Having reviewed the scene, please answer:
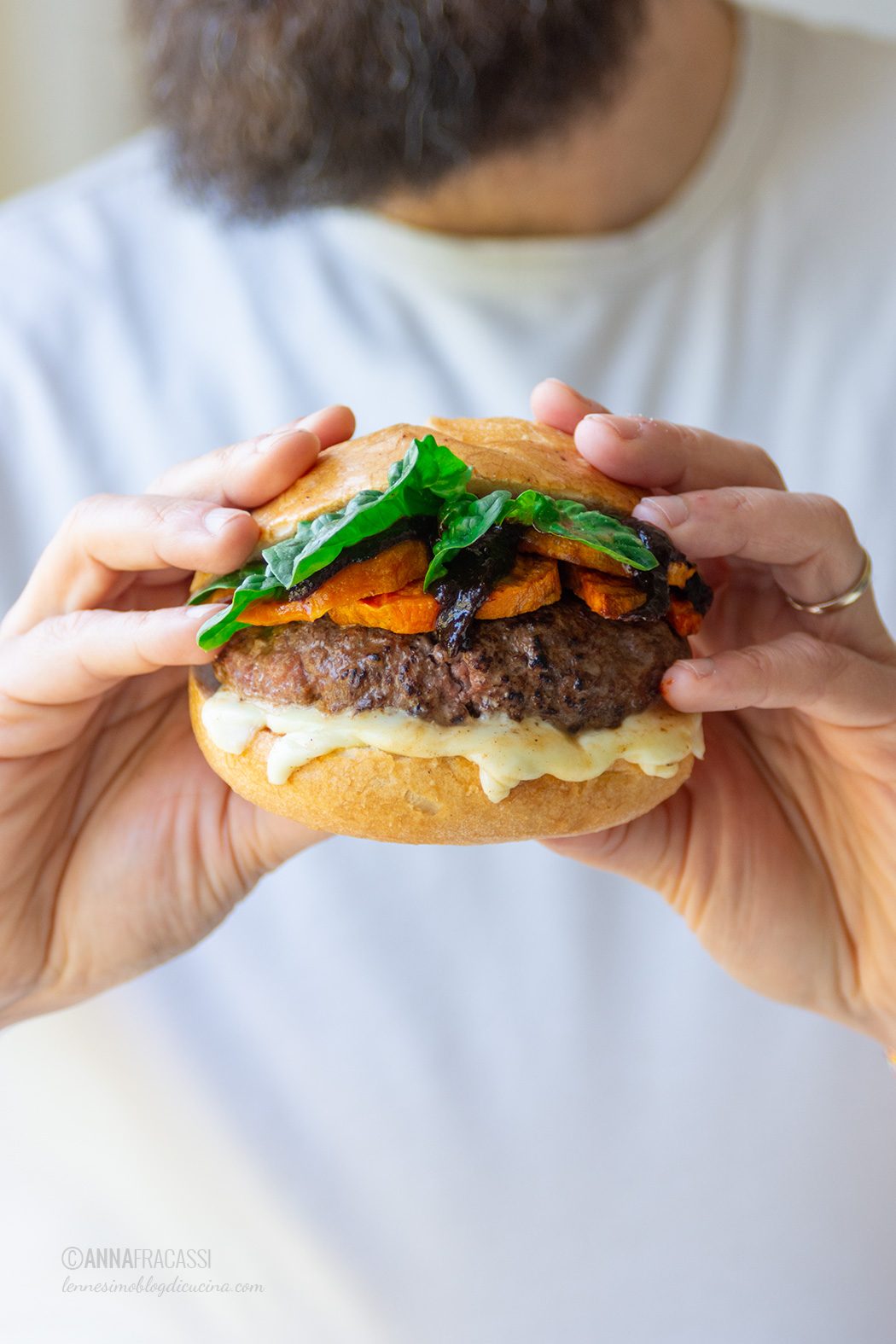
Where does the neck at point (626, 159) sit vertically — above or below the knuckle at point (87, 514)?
above

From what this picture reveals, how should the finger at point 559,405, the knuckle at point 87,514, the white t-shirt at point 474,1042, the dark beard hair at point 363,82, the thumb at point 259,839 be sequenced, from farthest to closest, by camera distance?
the white t-shirt at point 474,1042 < the dark beard hair at point 363,82 < the thumb at point 259,839 < the finger at point 559,405 < the knuckle at point 87,514

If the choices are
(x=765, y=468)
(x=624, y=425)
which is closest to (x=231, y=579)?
(x=624, y=425)

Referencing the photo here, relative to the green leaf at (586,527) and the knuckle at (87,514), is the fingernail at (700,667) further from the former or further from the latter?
the knuckle at (87,514)

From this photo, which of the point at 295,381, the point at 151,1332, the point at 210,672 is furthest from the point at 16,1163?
the point at 295,381

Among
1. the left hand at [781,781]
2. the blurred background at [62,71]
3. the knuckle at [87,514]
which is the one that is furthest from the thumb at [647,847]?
the blurred background at [62,71]

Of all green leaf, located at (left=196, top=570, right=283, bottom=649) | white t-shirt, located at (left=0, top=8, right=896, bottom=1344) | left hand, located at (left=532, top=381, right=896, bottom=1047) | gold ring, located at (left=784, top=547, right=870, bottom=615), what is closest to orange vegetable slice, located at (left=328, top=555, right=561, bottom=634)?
green leaf, located at (left=196, top=570, right=283, bottom=649)

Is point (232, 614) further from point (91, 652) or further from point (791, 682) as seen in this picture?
point (791, 682)
